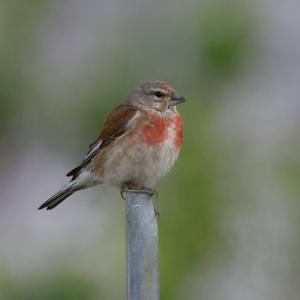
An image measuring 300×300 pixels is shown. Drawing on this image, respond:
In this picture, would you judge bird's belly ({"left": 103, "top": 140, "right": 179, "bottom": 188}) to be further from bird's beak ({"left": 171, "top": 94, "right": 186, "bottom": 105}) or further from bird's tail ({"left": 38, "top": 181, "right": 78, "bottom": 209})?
bird's tail ({"left": 38, "top": 181, "right": 78, "bottom": 209})

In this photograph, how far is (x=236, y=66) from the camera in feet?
22.0

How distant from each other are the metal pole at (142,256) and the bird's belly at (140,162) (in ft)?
4.62

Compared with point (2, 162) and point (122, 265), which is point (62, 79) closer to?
point (2, 162)

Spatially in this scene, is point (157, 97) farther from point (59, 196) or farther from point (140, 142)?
point (59, 196)

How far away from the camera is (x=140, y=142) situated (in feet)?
17.7

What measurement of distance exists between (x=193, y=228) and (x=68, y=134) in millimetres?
1101

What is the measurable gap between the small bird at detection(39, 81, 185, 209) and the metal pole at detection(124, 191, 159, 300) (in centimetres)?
138

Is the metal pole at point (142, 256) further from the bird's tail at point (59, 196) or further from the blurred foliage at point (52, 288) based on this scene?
the blurred foliage at point (52, 288)

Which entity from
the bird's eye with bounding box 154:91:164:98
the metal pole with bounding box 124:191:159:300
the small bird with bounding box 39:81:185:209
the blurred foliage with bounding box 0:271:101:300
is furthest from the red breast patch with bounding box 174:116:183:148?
the metal pole with bounding box 124:191:159:300

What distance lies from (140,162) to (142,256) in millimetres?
1613

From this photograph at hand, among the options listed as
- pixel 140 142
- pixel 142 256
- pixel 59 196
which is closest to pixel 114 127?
pixel 140 142

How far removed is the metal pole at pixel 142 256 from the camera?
376cm

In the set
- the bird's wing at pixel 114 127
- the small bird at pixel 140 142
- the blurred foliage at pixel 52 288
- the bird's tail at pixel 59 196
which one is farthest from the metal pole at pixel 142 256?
the blurred foliage at pixel 52 288

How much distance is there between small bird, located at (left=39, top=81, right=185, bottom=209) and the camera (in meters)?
5.38
